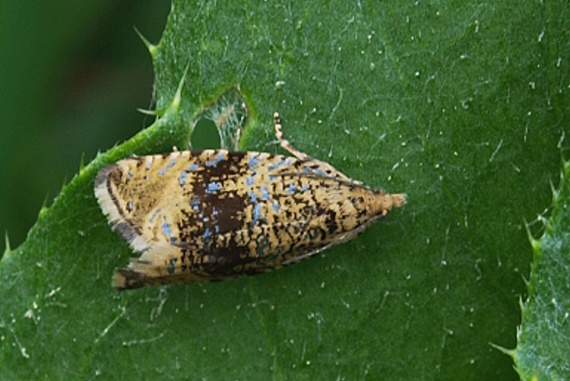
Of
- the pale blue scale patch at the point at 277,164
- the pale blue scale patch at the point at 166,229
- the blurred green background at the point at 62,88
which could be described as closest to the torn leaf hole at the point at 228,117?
the pale blue scale patch at the point at 277,164

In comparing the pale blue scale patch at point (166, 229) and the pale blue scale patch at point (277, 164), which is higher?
the pale blue scale patch at point (277, 164)

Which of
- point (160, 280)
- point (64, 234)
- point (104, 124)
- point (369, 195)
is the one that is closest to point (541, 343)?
point (369, 195)

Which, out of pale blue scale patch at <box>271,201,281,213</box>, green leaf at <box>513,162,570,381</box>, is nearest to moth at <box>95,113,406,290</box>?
pale blue scale patch at <box>271,201,281,213</box>

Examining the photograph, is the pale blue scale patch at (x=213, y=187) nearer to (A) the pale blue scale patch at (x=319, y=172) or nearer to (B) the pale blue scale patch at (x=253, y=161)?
(B) the pale blue scale patch at (x=253, y=161)

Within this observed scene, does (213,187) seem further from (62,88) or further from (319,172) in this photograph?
(62,88)

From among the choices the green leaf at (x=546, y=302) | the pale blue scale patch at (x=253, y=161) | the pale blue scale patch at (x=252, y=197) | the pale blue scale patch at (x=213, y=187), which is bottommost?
the green leaf at (x=546, y=302)

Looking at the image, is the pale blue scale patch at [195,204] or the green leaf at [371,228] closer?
the green leaf at [371,228]

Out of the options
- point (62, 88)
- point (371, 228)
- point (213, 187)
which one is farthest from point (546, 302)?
point (62, 88)
